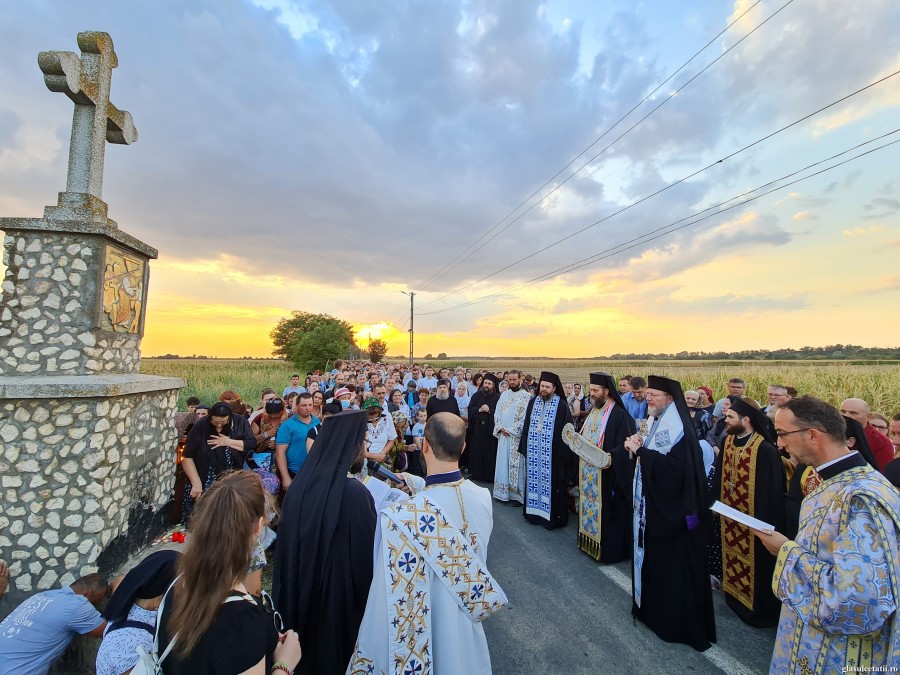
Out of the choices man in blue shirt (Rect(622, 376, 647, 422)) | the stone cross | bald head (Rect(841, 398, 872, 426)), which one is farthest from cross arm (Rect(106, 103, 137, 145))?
bald head (Rect(841, 398, 872, 426))

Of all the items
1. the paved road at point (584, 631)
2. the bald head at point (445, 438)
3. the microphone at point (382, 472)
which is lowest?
the paved road at point (584, 631)

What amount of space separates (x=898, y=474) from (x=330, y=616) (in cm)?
428

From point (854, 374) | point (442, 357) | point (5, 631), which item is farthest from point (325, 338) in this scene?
point (442, 357)

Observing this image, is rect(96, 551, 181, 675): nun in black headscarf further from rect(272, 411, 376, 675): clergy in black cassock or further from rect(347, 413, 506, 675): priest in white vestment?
rect(347, 413, 506, 675): priest in white vestment

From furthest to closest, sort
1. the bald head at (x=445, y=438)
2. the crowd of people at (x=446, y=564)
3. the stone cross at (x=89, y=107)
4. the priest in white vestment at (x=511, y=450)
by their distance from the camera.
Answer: the priest in white vestment at (x=511, y=450) < the stone cross at (x=89, y=107) < the bald head at (x=445, y=438) < the crowd of people at (x=446, y=564)

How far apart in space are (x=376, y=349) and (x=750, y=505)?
214ft

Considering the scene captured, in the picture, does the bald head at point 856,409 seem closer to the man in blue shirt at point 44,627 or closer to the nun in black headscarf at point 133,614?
the nun in black headscarf at point 133,614

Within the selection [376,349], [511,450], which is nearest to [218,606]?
[511,450]

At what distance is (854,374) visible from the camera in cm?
1517

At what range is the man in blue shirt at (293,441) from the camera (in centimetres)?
521

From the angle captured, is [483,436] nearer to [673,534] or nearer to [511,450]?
[511,450]

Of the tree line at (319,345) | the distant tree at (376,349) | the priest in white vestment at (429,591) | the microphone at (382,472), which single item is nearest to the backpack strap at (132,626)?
the priest in white vestment at (429,591)

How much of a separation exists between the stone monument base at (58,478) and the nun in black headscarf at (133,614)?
7.84 ft

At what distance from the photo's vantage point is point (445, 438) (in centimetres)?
240
